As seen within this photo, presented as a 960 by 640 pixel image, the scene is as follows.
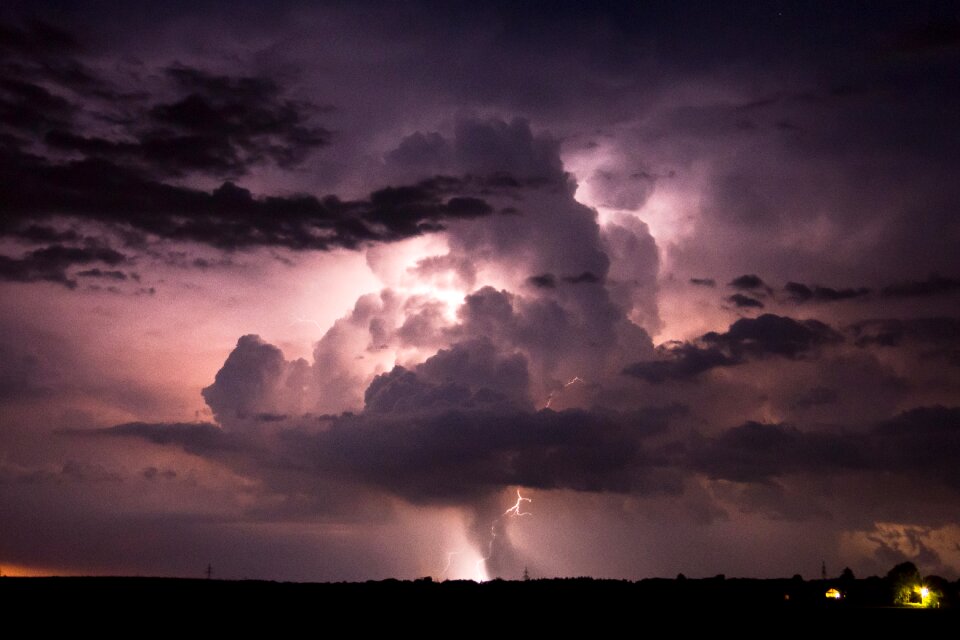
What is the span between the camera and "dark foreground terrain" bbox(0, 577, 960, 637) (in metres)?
105

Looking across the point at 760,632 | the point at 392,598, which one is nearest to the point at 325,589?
the point at 392,598

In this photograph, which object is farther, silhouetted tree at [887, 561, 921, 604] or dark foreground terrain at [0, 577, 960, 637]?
silhouetted tree at [887, 561, 921, 604]

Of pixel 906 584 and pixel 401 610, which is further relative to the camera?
pixel 906 584

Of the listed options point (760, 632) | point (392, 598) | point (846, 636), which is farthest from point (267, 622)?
point (846, 636)

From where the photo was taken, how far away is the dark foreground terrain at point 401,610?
105438 millimetres

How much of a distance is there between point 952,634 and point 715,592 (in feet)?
297

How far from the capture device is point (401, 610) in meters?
129

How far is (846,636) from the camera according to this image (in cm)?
9975

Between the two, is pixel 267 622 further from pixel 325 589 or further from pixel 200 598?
pixel 325 589

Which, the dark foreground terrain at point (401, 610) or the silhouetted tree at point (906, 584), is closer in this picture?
the dark foreground terrain at point (401, 610)

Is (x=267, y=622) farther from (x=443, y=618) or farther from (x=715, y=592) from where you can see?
(x=715, y=592)

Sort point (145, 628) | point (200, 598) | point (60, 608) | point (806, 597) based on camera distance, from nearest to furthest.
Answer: point (145, 628) < point (60, 608) < point (200, 598) < point (806, 597)

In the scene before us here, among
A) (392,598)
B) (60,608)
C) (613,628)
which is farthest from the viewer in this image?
(392,598)

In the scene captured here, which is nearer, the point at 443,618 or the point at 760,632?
the point at 760,632
